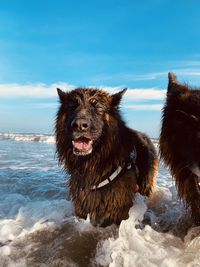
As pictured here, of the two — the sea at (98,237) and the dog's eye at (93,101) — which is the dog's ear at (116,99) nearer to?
the dog's eye at (93,101)

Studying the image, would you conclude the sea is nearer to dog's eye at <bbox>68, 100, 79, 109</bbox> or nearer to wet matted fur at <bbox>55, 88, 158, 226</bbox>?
wet matted fur at <bbox>55, 88, 158, 226</bbox>

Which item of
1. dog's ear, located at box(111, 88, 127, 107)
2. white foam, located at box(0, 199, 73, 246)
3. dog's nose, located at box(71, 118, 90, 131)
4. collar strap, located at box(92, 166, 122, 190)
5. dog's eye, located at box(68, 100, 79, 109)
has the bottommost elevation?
white foam, located at box(0, 199, 73, 246)

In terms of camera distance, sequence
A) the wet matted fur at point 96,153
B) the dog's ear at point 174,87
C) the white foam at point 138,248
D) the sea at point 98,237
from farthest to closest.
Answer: the wet matted fur at point 96,153 → the dog's ear at point 174,87 → the sea at point 98,237 → the white foam at point 138,248

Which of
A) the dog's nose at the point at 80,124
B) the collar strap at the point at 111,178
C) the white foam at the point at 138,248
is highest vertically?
the dog's nose at the point at 80,124

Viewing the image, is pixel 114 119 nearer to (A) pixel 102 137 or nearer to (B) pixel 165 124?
(A) pixel 102 137

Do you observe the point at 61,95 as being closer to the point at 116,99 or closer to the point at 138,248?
the point at 116,99

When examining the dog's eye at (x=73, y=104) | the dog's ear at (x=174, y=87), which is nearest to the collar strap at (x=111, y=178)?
the dog's eye at (x=73, y=104)

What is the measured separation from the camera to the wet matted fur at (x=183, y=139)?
Result: 162 inches

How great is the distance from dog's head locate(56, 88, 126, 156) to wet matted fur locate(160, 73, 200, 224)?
0.88 m

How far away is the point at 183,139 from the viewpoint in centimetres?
426

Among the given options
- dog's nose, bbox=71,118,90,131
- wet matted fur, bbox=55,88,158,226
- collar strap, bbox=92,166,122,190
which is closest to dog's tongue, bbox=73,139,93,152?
wet matted fur, bbox=55,88,158,226

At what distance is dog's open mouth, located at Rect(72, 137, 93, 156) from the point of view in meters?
4.82

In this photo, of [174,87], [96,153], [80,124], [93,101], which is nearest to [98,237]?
[96,153]

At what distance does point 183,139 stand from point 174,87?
0.66 m
